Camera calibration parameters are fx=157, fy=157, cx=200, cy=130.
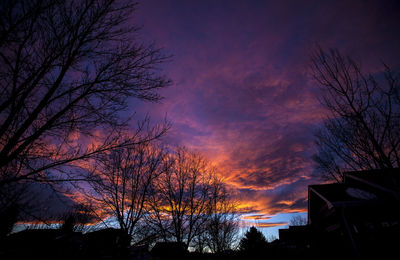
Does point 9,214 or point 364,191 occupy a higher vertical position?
point 364,191

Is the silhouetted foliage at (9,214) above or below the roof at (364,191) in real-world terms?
below

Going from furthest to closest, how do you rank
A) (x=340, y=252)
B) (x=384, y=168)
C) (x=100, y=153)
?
(x=340, y=252) → (x=384, y=168) → (x=100, y=153)

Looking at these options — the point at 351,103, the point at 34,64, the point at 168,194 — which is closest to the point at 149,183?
the point at 168,194

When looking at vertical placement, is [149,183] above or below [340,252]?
above

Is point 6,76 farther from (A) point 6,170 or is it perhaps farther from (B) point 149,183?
(B) point 149,183

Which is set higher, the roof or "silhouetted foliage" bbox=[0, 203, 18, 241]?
the roof

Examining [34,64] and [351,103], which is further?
[351,103]

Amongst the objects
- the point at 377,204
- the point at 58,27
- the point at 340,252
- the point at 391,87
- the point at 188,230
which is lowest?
the point at 340,252

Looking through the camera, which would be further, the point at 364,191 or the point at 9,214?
the point at 364,191

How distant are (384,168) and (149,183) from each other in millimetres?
11728

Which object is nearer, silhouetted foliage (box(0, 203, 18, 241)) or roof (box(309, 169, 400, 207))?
silhouetted foliage (box(0, 203, 18, 241))

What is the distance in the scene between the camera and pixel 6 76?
9.98 feet

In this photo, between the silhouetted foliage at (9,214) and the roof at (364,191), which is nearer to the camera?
the silhouetted foliage at (9,214)

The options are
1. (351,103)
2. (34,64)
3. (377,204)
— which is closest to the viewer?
(34,64)
